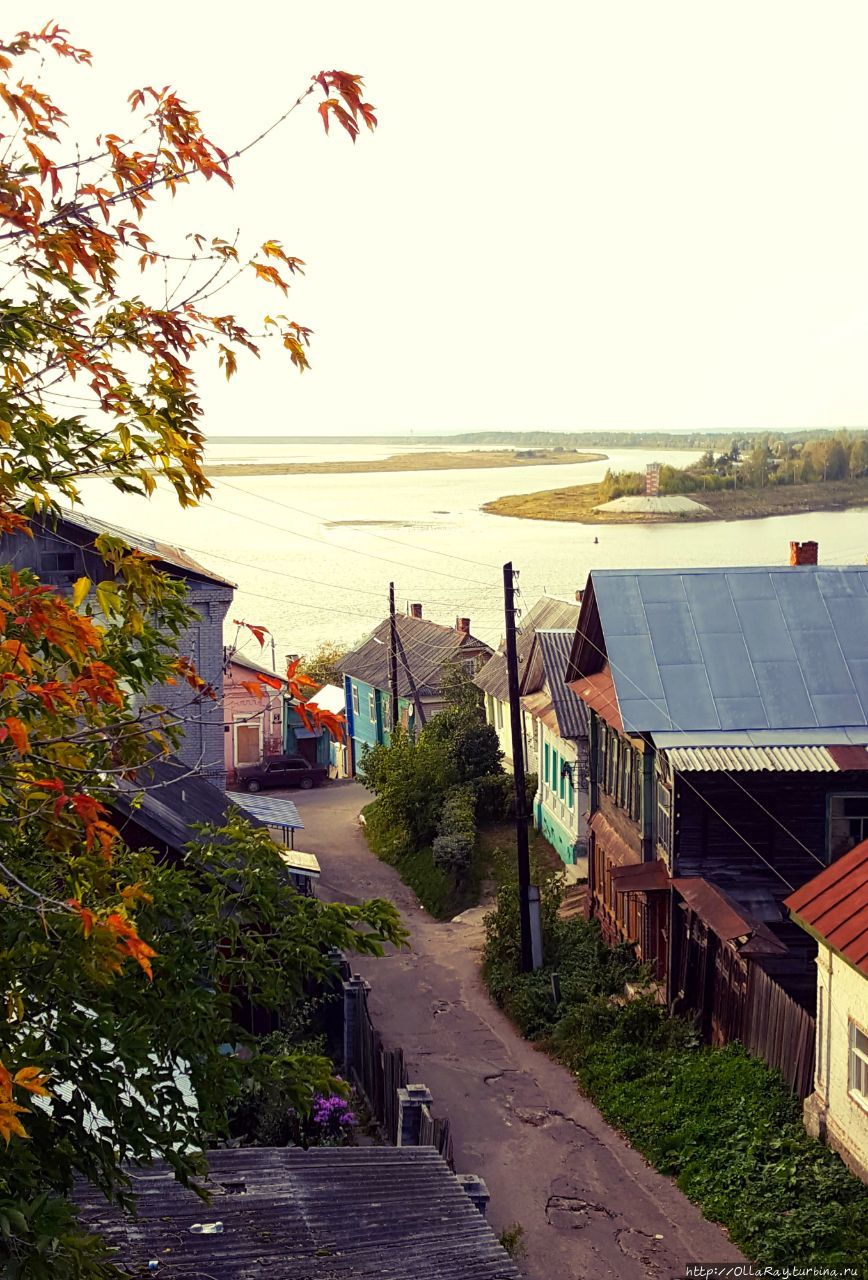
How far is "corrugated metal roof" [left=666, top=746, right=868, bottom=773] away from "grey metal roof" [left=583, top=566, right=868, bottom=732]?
61 centimetres

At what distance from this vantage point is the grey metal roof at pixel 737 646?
19594 millimetres

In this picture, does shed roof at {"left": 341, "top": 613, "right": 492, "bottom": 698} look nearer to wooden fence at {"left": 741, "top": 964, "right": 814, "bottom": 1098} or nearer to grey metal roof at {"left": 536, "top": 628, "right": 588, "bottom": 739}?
grey metal roof at {"left": 536, "top": 628, "right": 588, "bottom": 739}

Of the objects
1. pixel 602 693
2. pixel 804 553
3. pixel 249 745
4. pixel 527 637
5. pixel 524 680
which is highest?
pixel 804 553

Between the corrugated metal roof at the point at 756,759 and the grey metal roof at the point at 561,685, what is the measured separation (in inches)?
309

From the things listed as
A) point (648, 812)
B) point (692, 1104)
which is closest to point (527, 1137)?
point (692, 1104)

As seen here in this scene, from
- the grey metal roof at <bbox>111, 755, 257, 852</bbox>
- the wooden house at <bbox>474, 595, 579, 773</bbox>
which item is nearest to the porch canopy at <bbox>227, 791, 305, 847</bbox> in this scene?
the grey metal roof at <bbox>111, 755, 257, 852</bbox>

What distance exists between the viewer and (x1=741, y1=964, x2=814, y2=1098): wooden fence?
14734 mm

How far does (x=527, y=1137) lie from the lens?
1694 cm

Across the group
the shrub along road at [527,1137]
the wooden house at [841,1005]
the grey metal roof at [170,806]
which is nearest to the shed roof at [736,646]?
the wooden house at [841,1005]

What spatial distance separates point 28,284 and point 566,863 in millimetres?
24801

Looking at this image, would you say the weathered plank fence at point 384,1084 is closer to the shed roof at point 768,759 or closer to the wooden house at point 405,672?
the shed roof at point 768,759

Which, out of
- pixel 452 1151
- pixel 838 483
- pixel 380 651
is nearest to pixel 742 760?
pixel 452 1151

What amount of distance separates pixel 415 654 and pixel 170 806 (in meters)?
31.5

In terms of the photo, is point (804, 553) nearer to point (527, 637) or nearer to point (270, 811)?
point (270, 811)
